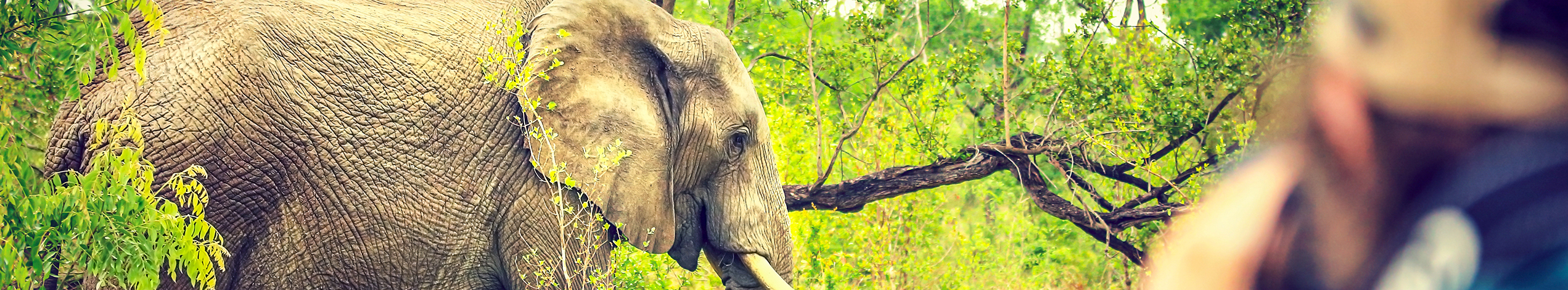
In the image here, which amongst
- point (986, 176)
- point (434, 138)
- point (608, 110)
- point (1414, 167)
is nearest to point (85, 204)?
point (434, 138)

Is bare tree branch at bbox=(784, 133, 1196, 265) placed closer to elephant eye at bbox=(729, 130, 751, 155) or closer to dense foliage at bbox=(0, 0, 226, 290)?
elephant eye at bbox=(729, 130, 751, 155)

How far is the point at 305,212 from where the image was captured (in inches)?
161

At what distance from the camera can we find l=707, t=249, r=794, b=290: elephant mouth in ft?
16.4

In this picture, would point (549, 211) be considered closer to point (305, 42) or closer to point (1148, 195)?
point (305, 42)

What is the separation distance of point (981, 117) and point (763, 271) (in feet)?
10.2

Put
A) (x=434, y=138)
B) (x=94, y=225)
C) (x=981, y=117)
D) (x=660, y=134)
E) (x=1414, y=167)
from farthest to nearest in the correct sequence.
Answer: (x=981, y=117) → (x=660, y=134) → (x=434, y=138) → (x=94, y=225) → (x=1414, y=167)

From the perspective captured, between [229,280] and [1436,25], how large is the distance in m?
4.13

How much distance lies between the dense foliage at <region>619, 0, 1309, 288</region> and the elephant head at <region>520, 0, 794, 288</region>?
1.43m

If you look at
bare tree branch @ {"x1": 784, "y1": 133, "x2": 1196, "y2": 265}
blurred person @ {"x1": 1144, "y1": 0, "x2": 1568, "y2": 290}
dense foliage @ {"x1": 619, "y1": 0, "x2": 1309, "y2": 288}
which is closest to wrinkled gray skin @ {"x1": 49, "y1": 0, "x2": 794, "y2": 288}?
dense foliage @ {"x1": 619, "y1": 0, "x2": 1309, "y2": 288}

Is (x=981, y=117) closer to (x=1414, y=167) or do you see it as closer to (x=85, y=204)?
(x=85, y=204)

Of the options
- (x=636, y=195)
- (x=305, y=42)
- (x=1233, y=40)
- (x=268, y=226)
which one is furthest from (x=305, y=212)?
(x=1233, y=40)

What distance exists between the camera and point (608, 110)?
4547 millimetres

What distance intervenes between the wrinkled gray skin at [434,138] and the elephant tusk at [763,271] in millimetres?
48

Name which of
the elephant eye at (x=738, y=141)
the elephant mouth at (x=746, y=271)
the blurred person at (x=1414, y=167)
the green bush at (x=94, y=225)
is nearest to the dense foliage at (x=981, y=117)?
the elephant mouth at (x=746, y=271)
